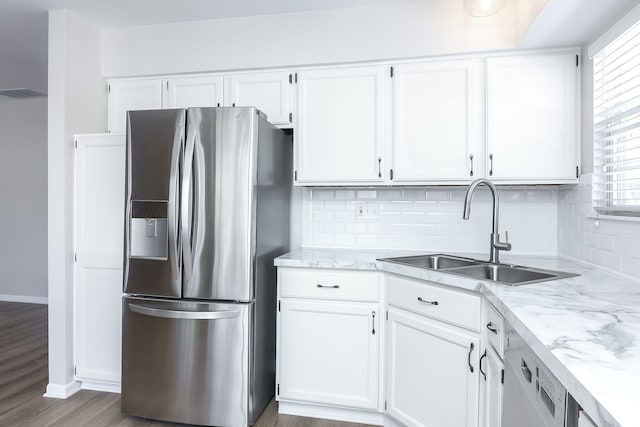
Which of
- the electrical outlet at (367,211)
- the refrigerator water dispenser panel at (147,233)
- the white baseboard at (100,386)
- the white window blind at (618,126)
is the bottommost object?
the white baseboard at (100,386)

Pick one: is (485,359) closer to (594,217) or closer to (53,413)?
(594,217)

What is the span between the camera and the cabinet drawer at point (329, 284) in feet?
6.88

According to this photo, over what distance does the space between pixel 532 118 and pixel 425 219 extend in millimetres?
861

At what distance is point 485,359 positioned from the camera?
1562mm

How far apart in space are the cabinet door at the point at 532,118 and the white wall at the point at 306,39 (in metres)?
0.19

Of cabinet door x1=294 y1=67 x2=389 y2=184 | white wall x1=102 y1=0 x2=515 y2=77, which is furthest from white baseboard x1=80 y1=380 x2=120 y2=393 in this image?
white wall x1=102 y1=0 x2=515 y2=77

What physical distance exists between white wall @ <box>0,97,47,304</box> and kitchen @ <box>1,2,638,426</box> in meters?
2.65

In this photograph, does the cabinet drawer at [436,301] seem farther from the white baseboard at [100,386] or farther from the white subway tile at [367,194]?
the white baseboard at [100,386]

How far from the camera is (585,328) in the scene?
100cm

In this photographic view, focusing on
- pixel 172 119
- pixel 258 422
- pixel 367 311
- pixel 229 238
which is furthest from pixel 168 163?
pixel 258 422

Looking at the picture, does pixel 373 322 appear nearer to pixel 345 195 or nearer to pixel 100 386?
pixel 345 195

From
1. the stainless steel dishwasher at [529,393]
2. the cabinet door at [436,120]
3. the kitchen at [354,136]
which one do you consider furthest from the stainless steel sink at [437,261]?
the stainless steel dishwasher at [529,393]

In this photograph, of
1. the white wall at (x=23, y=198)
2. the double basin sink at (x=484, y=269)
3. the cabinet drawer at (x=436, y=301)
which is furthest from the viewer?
the white wall at (x=23, y=198)

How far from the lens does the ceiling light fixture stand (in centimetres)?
202
